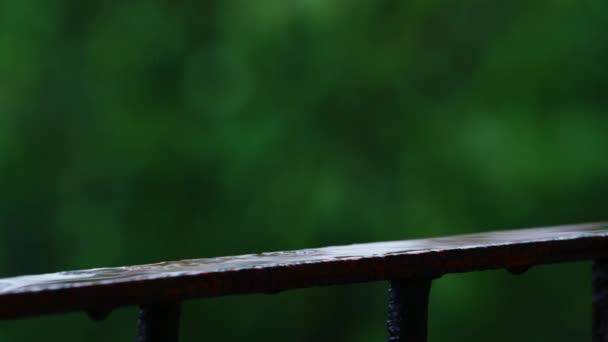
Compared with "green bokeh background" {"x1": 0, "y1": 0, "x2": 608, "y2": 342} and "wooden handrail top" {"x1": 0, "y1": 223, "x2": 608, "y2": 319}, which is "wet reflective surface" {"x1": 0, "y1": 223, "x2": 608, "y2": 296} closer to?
"wooden handrail top" {"x1": 0, "y1": 223, "x2": 608, "y2": 319}

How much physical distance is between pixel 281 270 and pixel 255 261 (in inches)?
2.1

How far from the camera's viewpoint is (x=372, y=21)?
425cm

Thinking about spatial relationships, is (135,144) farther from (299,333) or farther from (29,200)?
(299,333)

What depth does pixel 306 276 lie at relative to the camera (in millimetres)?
677

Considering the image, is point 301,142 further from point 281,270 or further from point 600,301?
point 281,270

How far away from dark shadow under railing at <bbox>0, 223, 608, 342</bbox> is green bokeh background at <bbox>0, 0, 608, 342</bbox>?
10.5 ft

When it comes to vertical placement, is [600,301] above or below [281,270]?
below

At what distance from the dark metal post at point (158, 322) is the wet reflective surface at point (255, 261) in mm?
28

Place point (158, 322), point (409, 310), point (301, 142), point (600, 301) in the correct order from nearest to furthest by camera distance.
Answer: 1. point (158, 322)
2. point (409, 310)
3. point (600, 301)
4. point (301, 142)

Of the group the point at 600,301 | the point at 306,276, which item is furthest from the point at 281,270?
the point at 600,301

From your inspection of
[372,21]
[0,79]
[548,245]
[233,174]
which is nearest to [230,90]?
[233,174]

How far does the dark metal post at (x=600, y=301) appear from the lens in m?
0.93

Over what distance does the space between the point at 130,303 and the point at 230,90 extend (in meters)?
3.63

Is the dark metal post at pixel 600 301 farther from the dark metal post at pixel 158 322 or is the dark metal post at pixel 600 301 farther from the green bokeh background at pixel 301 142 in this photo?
the green bokeh background at pixel 301 142
